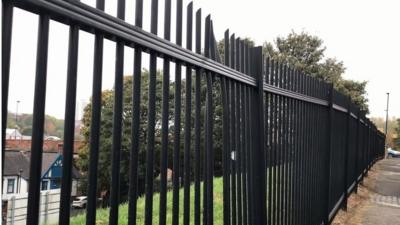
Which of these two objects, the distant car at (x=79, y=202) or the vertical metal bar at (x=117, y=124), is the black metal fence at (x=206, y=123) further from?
the distant car at (x=79, y=202)

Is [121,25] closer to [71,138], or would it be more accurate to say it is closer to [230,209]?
[71,138]

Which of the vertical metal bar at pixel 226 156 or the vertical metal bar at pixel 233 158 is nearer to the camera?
the vertical metal bar at pixel 226 156

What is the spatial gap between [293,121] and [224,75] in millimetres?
1924

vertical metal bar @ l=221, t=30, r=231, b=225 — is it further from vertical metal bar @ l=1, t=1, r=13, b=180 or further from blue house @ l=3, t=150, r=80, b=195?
vertical metal bar @ l=1, t=1, r=13, b=180

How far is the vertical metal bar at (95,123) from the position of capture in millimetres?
1611

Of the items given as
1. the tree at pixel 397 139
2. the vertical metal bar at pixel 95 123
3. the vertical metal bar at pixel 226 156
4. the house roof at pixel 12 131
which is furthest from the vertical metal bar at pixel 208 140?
the tree at pixel 397 139

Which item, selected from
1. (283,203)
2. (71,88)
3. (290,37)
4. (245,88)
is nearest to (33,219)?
(71,88)

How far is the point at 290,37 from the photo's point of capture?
34.6 meters

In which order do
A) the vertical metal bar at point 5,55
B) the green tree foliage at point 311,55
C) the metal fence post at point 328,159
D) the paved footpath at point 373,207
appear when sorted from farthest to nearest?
the green tree foliage at point 311,55
the paved footpath at point 373,207
the metal fence post at point 328,159
the vertical metal bar at point 5,55

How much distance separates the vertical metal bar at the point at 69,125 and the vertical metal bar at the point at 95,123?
111mm

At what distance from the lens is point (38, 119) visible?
138cm

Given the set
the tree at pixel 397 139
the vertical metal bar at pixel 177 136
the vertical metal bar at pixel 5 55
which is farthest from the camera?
the tree at pixel 397 139

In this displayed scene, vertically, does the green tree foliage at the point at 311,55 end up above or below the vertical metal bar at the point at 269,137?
above

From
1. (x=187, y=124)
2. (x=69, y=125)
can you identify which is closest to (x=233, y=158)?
(x=187, y=124)
